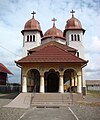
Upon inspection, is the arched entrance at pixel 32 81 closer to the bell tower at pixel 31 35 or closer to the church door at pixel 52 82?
the church door at pixel 52 82

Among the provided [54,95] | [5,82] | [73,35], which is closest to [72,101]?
[54,95]

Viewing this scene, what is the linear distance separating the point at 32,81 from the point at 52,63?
4813 millimetres

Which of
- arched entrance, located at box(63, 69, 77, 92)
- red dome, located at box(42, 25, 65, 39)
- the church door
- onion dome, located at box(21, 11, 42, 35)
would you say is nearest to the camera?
arched entrance, located at box(63, 69, 77, 92)

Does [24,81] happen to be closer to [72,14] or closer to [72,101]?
[72,101]

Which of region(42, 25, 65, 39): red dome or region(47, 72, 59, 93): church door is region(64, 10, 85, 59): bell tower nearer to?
region(42, 25, 65, 39): red dome

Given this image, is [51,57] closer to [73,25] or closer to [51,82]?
[51,82]

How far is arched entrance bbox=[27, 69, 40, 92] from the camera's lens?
23.6 meters

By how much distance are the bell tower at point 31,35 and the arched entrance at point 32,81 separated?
1133cm

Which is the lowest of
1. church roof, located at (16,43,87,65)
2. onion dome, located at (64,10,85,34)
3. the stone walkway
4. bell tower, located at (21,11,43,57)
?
the stone walkway

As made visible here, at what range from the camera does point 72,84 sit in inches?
965

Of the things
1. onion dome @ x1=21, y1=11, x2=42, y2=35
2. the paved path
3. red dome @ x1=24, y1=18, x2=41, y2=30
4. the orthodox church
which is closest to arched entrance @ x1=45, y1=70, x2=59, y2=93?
the orthodox church

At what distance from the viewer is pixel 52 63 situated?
21297 millimetres

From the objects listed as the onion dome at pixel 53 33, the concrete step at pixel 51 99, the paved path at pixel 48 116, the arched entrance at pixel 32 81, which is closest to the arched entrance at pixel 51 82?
the arched entrance at pixel 32 81

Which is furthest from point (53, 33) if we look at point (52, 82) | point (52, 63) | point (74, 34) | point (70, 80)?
point (52, 63)
